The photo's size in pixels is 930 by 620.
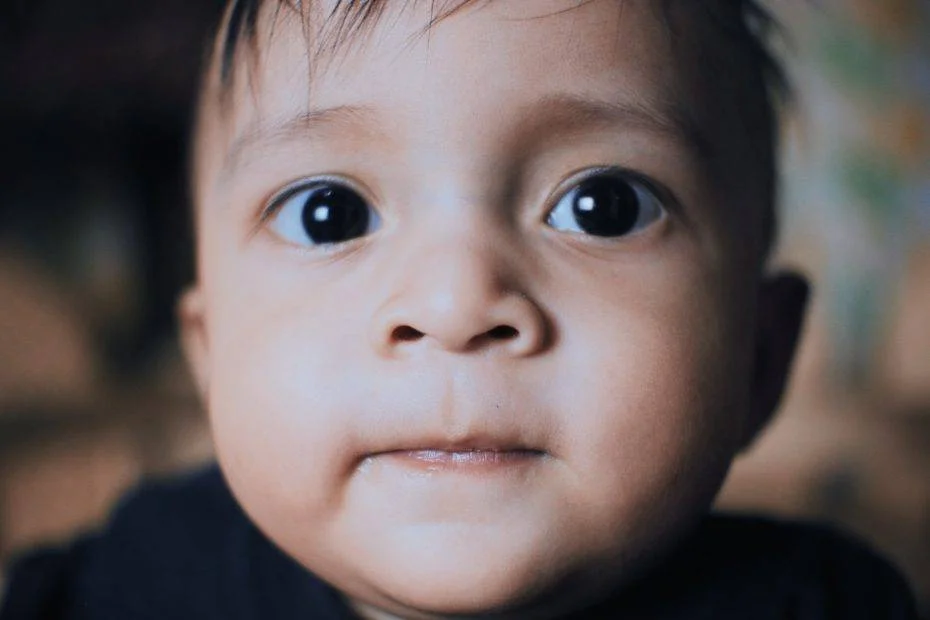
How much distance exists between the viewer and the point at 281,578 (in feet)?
2.24

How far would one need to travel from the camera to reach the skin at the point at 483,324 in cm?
47

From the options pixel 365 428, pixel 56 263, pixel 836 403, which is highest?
pixel 365 428

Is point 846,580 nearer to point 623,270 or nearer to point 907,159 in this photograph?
point 623,270

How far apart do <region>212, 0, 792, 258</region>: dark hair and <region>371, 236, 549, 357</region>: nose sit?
0.39 ft

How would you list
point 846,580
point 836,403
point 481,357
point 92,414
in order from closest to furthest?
point 481,357 < point 846,580 < point 92,414 < point 836,403

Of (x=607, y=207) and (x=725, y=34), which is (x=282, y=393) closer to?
(x=607, y=207)

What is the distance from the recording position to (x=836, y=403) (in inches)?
62.3

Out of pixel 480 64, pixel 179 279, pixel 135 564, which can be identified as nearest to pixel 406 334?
pixel 480 64

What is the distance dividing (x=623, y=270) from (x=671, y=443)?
90mm

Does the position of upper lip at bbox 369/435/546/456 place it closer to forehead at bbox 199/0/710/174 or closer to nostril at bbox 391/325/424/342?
nostril at bbox 391/325/424/342

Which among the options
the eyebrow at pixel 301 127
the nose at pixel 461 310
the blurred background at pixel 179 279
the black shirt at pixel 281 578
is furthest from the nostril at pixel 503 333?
the blurred background at pixel 179 279

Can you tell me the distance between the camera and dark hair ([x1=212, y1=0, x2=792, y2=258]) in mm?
510

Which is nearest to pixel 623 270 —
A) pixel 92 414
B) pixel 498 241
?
pixel 498 241

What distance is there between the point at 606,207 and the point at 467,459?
153 mm
